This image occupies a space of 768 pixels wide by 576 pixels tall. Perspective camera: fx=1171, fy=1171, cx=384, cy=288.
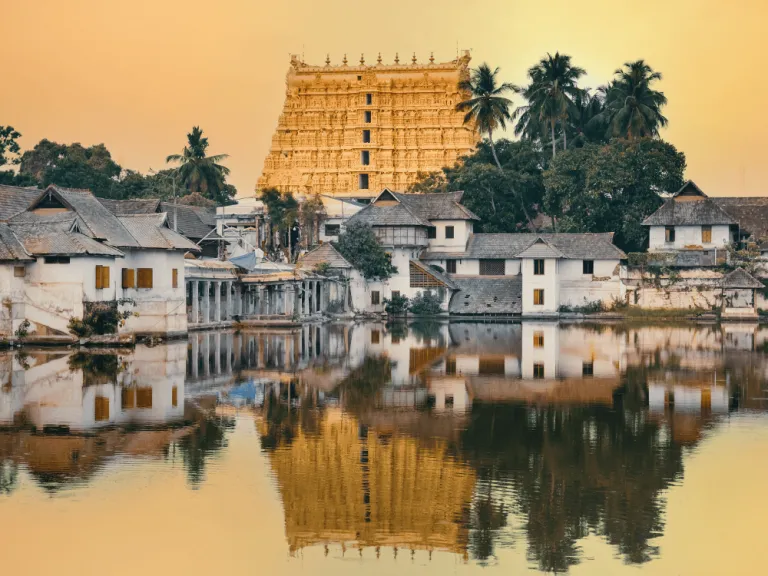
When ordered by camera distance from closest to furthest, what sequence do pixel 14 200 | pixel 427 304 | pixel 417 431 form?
pixel 417 431 → pixel 14 200 → pixel 427 304

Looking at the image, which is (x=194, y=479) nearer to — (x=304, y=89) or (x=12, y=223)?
(x=12, y=223)

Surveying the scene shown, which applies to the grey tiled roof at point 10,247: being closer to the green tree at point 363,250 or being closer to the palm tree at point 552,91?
the green tree at point 363,250

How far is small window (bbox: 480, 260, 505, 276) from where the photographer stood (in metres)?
62.3

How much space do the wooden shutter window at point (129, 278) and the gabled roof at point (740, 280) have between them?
102 ft

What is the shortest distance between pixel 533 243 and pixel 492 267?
127 inches

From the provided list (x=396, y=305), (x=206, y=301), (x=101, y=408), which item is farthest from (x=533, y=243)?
(x=101, y=408)

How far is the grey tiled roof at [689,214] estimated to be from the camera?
60.2 m

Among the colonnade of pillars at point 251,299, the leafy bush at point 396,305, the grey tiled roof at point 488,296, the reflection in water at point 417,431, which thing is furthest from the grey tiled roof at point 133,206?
the reflection in water at point 417,431

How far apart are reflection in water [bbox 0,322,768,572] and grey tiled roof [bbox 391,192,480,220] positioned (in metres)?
26.7

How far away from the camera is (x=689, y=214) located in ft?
200

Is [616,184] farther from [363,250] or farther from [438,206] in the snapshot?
[363,250]

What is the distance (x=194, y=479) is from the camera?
16.3 m

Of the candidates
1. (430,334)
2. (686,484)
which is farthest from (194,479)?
(430,334)

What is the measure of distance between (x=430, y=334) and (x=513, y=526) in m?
32.4
